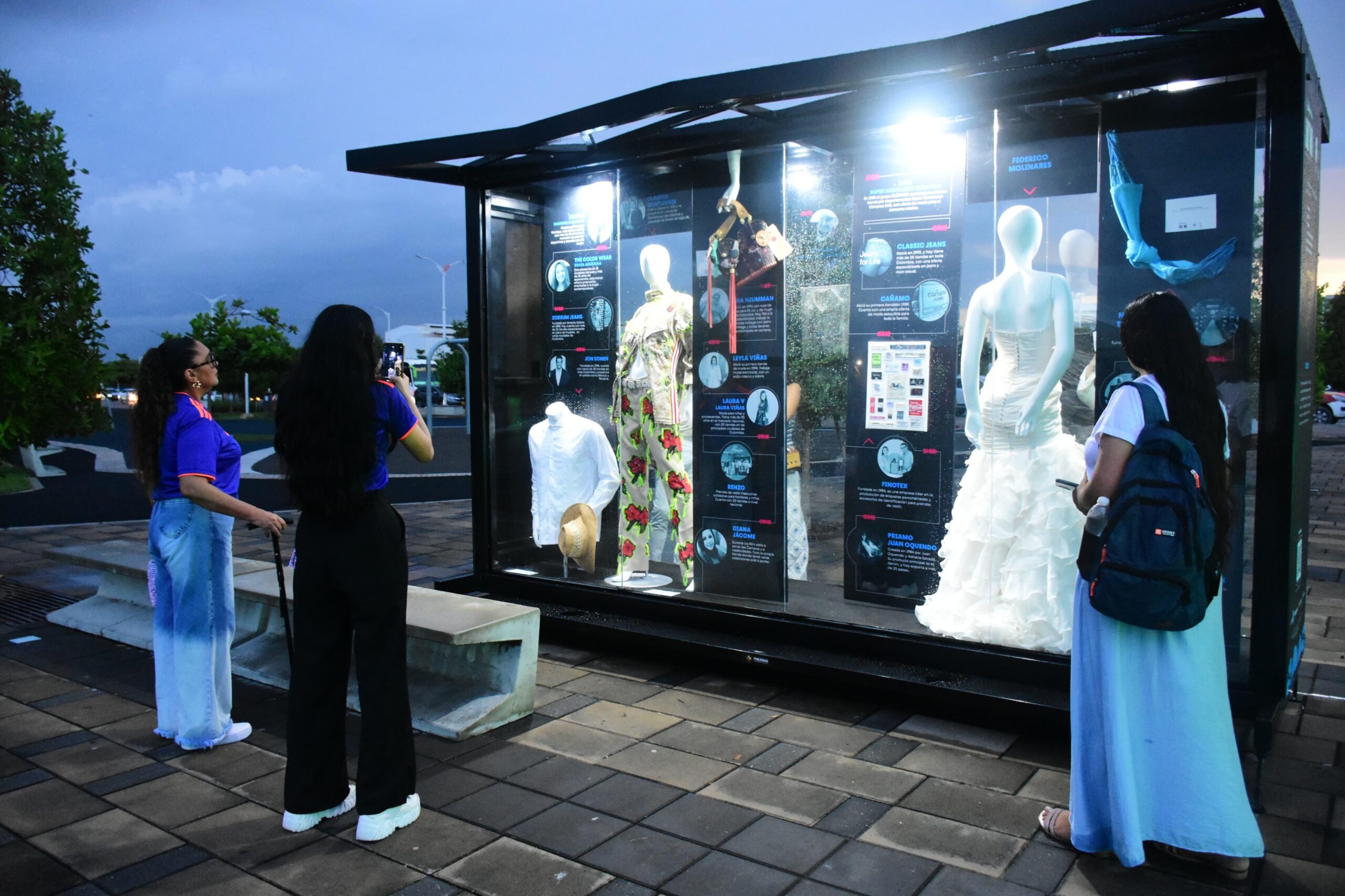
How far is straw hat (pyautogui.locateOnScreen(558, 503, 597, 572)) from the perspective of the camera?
658cm

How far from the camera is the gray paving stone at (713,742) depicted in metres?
4.22

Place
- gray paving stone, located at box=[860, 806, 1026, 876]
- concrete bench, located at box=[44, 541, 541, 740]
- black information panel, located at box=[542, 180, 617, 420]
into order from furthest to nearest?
1. black information panel, located at box=[542, 180, 617, 420]
2. concrete bench, located at box=[44, 541, 541, 740]
3. gray paving stone, located at box=[860, 806, 1026, 876]

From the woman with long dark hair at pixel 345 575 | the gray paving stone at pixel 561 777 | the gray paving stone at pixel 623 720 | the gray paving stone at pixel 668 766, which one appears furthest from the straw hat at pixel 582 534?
the woman with long dark hair at pixel 345 575

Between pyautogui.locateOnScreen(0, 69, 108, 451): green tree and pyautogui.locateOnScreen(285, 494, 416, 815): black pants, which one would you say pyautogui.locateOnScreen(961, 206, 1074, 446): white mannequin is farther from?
pyautogui.locateOnScreen(0, 69, 108, 451): green tree

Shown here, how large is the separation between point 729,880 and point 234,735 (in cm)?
256

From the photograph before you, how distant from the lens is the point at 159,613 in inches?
171

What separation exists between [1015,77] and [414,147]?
141 inches

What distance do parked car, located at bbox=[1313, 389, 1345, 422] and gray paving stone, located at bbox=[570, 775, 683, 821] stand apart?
41.8 metres

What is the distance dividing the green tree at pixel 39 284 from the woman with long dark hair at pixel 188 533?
4.51 m

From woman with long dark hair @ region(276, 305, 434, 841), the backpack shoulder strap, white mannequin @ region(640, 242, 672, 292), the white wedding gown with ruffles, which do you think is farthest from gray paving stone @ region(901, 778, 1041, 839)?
white mannequin @ region(640, 242, 672, 292)

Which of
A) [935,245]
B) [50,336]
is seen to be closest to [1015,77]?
[935,245]

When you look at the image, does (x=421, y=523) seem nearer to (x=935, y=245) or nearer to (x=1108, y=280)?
(x=935, y=245)

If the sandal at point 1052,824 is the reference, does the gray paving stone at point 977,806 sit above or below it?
below

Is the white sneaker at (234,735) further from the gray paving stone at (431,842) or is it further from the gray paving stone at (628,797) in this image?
the gray paving stone at (628,797)
